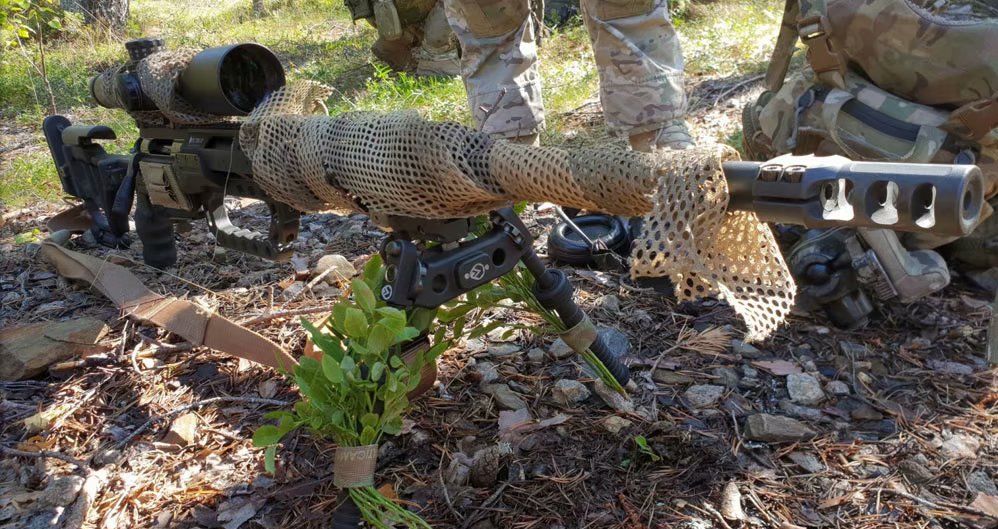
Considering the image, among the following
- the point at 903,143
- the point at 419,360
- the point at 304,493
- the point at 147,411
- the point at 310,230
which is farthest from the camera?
the point at 310,230

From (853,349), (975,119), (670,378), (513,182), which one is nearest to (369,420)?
(513,182)

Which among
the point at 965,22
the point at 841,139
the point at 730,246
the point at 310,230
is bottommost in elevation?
the point at 310,230

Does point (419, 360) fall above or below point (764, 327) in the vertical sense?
below

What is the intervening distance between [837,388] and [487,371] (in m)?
1.03

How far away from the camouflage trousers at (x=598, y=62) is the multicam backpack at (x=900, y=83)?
583 mm

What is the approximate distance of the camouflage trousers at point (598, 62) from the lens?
3.06 meters

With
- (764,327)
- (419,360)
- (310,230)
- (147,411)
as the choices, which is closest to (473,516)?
(419,360)

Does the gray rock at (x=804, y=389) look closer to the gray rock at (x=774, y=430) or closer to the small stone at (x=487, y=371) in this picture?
the gray rock at (x=774, y=430)

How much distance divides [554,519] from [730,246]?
29.4 inches

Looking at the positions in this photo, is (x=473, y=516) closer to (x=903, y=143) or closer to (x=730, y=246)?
(x=730, y=246)

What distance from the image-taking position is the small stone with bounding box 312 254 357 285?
292 cm

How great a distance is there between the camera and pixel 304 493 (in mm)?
1780

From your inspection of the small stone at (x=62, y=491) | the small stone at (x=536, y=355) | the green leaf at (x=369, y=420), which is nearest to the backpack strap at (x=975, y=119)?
the small stone at (x=536, y=355)

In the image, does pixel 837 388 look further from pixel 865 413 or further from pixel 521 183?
pixel 521 183
